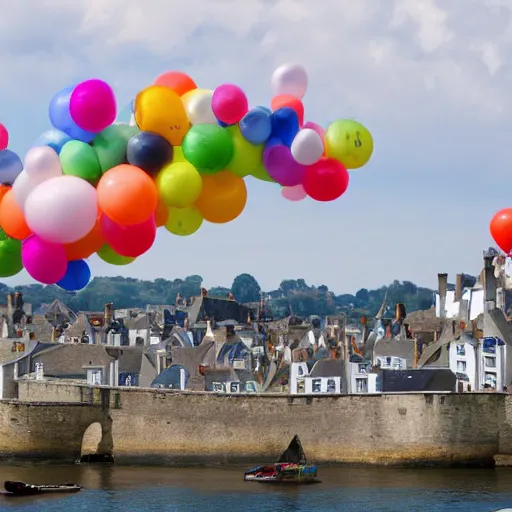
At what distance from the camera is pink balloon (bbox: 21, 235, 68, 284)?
2236 cm

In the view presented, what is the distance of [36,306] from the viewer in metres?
169

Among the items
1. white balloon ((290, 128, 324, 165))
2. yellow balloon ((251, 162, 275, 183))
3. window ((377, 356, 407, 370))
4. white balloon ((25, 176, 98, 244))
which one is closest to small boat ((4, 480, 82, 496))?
window ((377, 356, 407, 370))

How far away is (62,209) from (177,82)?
3.10 metres

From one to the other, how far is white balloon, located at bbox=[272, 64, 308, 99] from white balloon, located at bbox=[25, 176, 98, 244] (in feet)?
11.3

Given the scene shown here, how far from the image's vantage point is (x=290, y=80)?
23.3 m

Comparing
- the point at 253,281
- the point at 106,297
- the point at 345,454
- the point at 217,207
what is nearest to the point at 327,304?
the point at 253,281

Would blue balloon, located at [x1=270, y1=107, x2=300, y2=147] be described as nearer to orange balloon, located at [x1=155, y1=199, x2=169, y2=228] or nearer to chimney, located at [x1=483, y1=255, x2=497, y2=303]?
orange balloon, located at [x1=155, y1=199, x2=169, y2=228]

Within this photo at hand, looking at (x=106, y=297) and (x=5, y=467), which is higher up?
(x=106, y=297)

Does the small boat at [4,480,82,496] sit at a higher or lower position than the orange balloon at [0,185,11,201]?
lower

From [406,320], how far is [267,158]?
51.8 metres

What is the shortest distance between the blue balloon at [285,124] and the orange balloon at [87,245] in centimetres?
298

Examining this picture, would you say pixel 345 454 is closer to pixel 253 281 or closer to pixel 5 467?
pixel 5 467

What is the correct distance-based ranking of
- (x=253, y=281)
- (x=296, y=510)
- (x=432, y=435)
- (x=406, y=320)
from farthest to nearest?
1. (x=253, y=281)
2. (x=406, y=320)
3. (x=432, y=435)
4. (x=296, y=510)

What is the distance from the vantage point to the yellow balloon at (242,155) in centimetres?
2266
